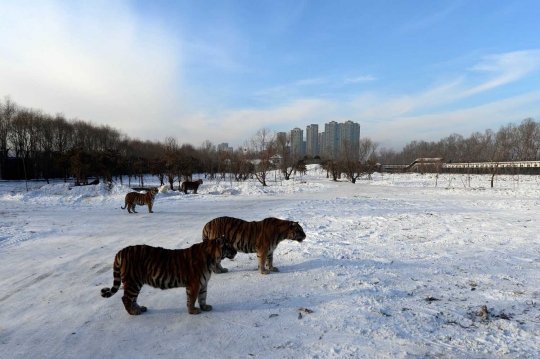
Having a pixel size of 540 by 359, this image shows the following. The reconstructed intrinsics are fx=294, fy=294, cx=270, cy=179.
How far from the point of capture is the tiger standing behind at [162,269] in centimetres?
461

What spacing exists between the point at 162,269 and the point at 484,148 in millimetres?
71174

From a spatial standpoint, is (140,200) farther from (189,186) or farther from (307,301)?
(307,301)

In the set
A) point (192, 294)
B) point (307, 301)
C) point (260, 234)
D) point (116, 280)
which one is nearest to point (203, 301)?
point (192, 294)

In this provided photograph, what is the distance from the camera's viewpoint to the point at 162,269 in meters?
4.65

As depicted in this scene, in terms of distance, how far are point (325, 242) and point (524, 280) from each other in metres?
4.74

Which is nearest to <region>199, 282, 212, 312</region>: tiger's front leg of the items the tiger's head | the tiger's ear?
the tiger's ear

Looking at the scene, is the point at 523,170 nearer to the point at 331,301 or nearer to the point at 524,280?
the point at 524,280

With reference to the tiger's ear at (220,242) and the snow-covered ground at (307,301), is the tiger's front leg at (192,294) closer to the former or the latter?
the snow-covered ground at (307,301)

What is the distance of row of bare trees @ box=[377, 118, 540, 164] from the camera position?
4828 centimetres

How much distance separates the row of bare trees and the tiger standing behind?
41.4m

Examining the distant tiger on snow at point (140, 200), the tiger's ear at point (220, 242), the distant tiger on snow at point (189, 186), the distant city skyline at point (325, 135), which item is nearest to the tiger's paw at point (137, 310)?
the tiger's ear at point (220, 242)

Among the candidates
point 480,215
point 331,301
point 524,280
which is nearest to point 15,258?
point 331,301

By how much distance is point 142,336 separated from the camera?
423 centimetres

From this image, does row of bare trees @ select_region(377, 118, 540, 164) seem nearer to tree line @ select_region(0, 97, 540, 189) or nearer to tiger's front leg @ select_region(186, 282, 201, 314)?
tree line @ select_region(0, 97, 540, 189)
